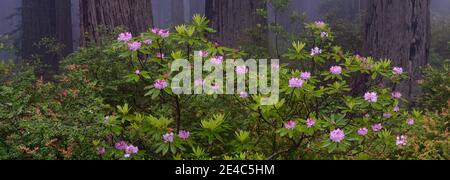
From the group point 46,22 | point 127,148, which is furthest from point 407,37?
point 46,22

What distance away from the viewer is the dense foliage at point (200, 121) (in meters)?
3.35

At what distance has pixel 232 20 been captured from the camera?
33.5 feet

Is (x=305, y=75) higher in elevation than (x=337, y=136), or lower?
higher

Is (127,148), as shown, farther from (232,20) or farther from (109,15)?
(232,20)

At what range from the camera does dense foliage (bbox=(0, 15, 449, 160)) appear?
335 cm

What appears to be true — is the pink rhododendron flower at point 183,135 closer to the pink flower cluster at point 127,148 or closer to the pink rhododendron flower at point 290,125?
the pink flower cluster at point 127,148

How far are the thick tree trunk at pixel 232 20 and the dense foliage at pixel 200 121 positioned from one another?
18.9 ft

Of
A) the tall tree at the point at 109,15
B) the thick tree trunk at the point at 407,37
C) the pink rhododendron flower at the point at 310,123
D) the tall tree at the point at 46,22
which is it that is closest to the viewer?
the pink rhododendron flower at the point at 310,123

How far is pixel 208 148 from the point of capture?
379 cm

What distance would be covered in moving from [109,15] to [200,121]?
10.0 feet

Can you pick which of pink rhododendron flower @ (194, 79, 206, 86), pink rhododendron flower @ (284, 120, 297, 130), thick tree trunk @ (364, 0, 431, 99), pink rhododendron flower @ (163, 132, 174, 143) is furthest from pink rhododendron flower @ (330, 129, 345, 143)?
thick tree trunk @ (364, 0, 431, 99)

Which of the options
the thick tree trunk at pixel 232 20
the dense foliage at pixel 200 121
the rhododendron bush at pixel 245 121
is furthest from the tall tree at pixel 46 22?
the rhododendron bush at pixel 245 121

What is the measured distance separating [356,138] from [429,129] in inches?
36.3
